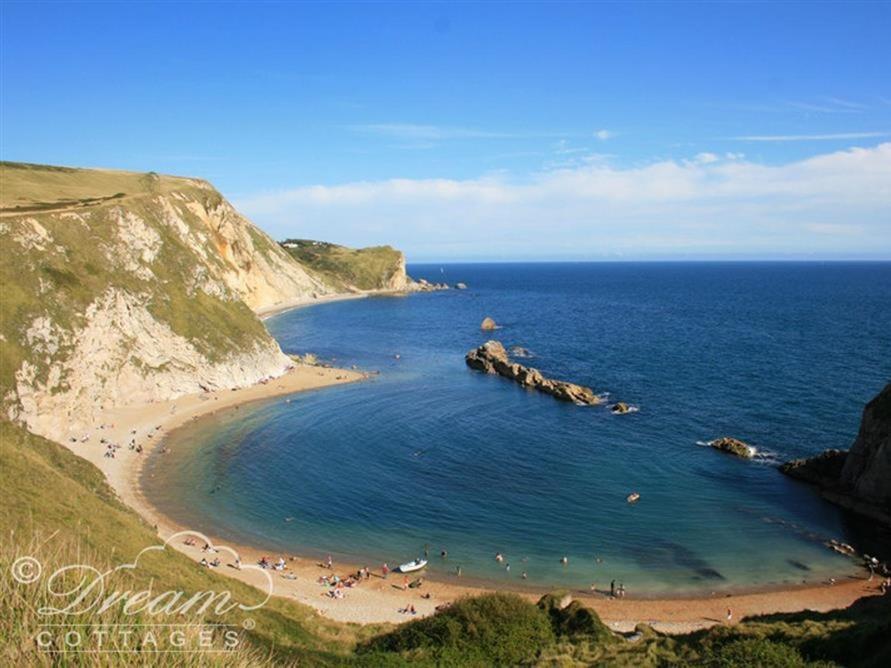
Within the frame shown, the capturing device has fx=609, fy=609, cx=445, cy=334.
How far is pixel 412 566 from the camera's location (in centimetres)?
3941

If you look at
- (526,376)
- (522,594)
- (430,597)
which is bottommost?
(430,597)

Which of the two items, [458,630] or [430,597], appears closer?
[458,630]

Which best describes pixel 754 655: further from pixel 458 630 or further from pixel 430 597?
pixel 430 597

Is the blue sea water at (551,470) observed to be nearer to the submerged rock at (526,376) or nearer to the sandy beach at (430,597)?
the sandy beach at (430,597)

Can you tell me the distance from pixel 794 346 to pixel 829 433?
51.6 m

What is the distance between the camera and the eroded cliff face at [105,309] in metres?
57.0

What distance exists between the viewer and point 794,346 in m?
109

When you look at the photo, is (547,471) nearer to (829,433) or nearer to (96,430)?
(829,433)

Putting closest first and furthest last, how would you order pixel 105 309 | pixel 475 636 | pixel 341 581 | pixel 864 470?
1. pixel 475 636
2. pixel 341 581
3. pixel 864 470
4. pixel 105 309

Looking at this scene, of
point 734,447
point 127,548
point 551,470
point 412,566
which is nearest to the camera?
point 127,548

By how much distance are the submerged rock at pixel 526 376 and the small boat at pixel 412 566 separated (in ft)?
139

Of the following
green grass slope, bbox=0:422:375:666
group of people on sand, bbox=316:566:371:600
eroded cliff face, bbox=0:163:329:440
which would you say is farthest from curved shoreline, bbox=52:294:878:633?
eroded cliff face, bbox=0:163:329:440

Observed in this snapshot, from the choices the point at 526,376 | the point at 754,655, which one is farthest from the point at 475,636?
the point at 526,376

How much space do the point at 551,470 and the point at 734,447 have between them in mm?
19124
